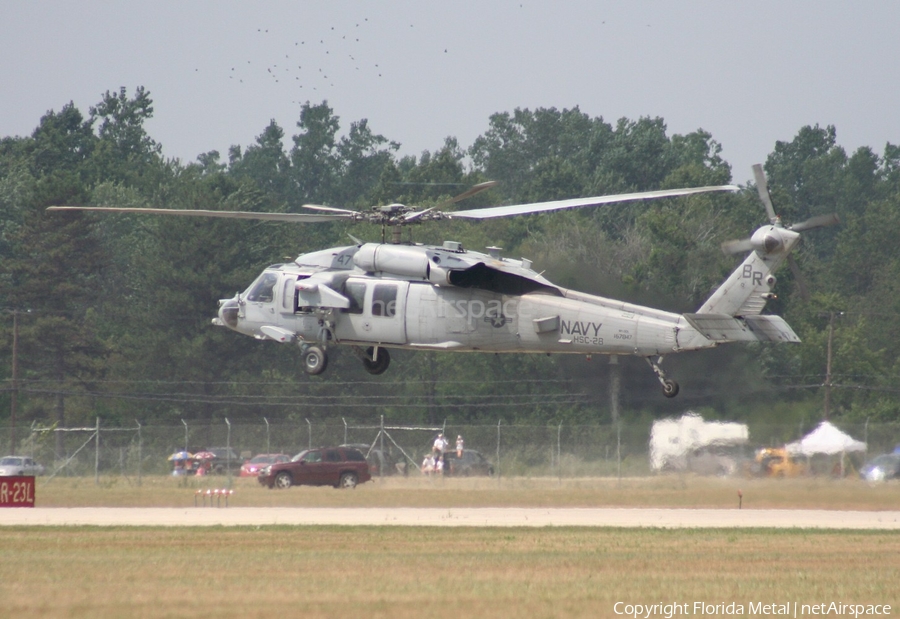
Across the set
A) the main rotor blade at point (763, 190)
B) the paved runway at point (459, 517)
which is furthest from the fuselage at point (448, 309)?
the paved runway at point (459, 517)

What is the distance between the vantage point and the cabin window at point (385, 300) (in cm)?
2638

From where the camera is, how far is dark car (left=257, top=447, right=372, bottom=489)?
3688 cm

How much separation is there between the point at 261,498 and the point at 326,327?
321 inches

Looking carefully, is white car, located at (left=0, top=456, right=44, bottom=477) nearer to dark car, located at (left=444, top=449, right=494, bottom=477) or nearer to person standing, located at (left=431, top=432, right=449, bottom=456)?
person standing, located at (left=431, top=432, right=449, bottom=456)

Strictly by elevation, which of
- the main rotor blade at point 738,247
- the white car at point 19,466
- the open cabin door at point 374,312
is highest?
the main rotor blade at point 738,247

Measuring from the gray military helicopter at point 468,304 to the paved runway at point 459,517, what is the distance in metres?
3.49

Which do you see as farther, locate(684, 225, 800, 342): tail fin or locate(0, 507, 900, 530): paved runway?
Result: locate(0, 507, 900, 530): paved runway

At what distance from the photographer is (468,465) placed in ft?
121

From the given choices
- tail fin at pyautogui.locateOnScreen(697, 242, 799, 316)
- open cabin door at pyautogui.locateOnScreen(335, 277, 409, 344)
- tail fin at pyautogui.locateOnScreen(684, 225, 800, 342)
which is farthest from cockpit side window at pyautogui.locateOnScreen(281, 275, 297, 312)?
tail fin at pyautogui.locateOnScreen(697, 242, 799, 316)

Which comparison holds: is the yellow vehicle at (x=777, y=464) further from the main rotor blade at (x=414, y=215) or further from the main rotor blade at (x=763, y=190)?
the main rotor blade at (x=414, y=215)

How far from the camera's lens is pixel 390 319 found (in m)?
26.5

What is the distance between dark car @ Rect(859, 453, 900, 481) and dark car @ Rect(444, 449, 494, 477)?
33.2ft

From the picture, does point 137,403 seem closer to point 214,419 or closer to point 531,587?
point 214,419

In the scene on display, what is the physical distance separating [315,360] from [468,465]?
10501 millimetres
